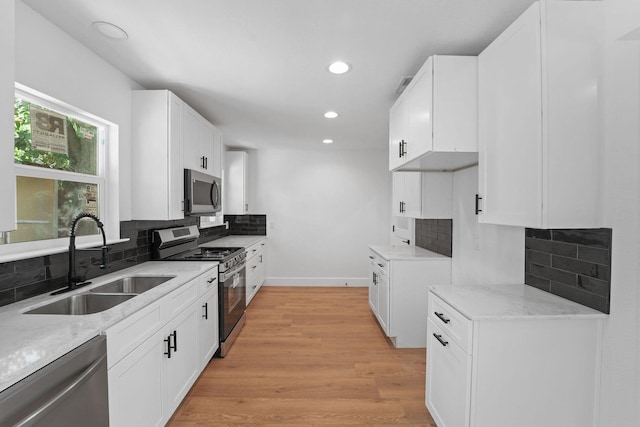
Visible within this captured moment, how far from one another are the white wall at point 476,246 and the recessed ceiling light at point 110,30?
272cm

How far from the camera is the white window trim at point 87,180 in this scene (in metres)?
1.64

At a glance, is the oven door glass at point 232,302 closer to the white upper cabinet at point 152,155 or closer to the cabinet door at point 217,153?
the white upper cabinet at point 152,155

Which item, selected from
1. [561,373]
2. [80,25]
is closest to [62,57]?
[80,25]

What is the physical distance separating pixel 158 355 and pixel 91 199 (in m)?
1.27

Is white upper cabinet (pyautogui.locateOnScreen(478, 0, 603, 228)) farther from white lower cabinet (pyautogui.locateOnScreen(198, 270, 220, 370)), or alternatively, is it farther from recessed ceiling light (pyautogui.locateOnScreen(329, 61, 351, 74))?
white lower cabinet (pyautogui.locateOnScreen(198, 270, 220, 370))

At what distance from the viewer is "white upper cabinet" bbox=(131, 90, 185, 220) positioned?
2.52 m

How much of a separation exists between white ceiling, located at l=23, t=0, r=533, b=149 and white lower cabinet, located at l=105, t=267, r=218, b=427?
5.25ft

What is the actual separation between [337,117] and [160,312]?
8.67 feet

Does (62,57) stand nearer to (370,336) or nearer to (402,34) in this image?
(402,34)

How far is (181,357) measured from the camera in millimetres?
2078

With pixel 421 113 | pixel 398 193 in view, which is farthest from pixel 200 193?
pixel 398 193

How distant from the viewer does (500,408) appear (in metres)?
1.43

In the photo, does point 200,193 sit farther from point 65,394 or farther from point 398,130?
point 65,394

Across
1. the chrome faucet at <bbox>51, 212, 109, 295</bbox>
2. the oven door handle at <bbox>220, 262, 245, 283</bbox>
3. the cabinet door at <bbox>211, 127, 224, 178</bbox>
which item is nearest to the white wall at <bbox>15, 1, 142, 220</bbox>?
the chrome faucet at <bbox>51, 212, 109, 295</bbox>
